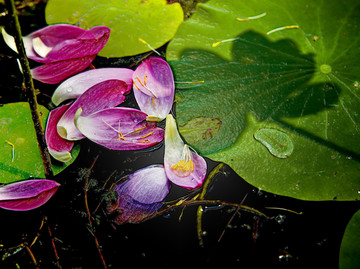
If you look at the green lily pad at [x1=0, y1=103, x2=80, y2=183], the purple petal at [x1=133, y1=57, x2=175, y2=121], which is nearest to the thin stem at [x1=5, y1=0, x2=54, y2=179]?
the green lily pad at [x1=0, y1=103, x2=80, y2=183]

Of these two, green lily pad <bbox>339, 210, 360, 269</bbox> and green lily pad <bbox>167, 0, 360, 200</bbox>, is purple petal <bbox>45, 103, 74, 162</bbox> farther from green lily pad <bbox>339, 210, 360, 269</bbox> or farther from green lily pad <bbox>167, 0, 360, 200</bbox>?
green lily pad <bbox>339, 210, 360, 269</bbox>

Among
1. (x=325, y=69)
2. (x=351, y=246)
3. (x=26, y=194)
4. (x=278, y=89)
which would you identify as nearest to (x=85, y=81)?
(x=26, y=194)

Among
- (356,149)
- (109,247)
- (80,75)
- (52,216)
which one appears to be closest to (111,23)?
(80,75)

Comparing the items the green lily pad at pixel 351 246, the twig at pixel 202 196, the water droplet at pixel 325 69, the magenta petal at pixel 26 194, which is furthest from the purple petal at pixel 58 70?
the green lily pad at pixel 351 246

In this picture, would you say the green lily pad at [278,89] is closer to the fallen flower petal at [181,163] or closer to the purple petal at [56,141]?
the fallen flower petal at [181,163]

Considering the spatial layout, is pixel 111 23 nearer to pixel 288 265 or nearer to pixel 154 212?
pixel 154 212

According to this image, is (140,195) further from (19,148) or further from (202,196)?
(19,148)

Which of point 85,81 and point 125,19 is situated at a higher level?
point 125,19
